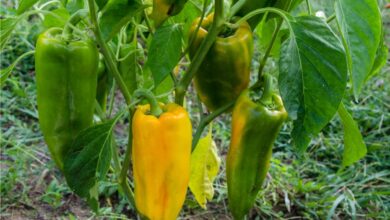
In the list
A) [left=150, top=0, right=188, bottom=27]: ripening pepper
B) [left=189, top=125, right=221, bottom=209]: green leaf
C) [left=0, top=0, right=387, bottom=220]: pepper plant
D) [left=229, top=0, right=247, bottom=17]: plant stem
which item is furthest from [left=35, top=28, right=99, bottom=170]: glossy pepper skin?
[left=189, top=125, right=221, bottom=209]: green leaf

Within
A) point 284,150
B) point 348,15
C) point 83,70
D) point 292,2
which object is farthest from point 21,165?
point 348,15

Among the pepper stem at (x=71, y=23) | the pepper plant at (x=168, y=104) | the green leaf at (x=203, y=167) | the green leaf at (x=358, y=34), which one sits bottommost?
the green leaf at (x=203, y=167)

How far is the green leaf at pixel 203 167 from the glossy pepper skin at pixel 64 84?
36 centimetres

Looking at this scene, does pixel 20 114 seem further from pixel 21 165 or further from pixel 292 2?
pixel 292 2

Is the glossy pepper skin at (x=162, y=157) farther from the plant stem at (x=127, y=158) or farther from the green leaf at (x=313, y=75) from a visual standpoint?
the green leaf at (x=313, y=75)

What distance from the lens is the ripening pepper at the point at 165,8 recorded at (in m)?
0.89

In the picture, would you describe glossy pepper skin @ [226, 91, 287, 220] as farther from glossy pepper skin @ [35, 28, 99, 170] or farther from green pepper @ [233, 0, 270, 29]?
glossy pepper skin @ [35, 28, 99, 170]

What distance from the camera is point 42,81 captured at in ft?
3.06

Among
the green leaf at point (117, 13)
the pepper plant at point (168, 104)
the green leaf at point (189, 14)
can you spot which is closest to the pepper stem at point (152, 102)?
the pepper plant at point (168, 104)

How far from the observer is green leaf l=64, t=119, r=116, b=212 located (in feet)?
3.11

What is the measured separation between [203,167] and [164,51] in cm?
43

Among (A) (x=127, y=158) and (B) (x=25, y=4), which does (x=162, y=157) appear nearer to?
(A) (x=127, y=158)

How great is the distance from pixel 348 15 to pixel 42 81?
48 centimetres

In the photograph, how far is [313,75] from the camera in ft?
2.58
